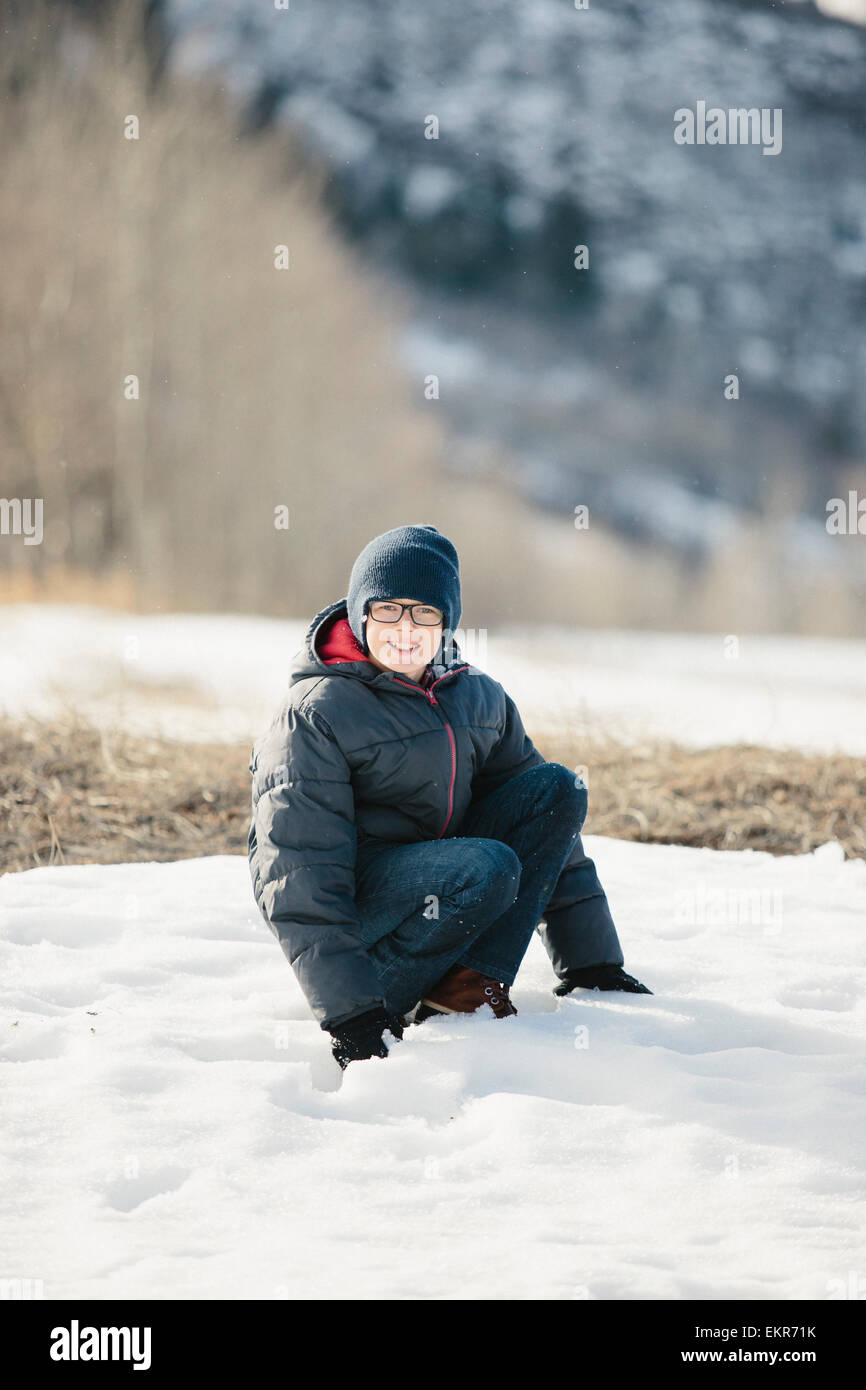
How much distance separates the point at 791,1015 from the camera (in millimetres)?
2057

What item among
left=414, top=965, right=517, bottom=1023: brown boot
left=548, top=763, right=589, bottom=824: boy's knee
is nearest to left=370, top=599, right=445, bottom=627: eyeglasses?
left=548, top=763, right=589, bottom=824: boy's knee

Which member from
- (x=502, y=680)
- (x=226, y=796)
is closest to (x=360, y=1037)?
(x=226, y=796)

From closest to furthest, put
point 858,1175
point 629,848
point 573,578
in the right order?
1. point 858,1175
2. point 629,848
3. point 573,578

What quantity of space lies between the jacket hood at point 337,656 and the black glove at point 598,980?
0.62m

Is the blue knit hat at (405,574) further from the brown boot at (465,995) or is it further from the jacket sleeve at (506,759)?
the brown boot at (465,995)

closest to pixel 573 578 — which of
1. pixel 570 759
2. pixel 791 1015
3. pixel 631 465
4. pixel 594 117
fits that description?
pixel 631 465

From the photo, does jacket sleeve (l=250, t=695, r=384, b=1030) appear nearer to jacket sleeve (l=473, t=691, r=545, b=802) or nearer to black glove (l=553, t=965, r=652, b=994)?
jacket sleeve (l=473, t=691, r=545, b=802)

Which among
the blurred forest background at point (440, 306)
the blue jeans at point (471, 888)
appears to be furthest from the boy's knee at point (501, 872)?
the blurred forest background at point (440, 306)

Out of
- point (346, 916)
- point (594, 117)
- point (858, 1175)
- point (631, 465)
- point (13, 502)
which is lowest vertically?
point (858, 1175)

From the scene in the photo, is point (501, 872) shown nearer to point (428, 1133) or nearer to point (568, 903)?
point (568, 903)

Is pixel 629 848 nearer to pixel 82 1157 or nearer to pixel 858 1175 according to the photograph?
pixel 858 1175

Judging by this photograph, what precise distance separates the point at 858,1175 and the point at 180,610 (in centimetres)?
1120

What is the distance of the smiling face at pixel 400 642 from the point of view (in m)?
1.92

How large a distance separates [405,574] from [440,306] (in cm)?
2390
